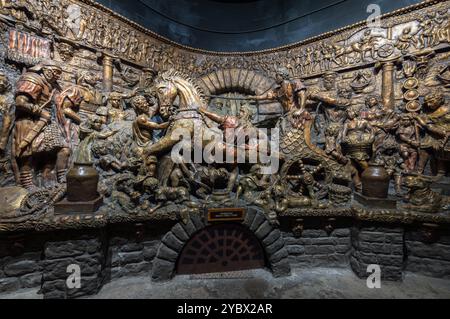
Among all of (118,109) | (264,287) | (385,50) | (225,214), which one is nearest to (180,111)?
(118,109)

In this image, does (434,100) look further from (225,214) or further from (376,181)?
(225,214)

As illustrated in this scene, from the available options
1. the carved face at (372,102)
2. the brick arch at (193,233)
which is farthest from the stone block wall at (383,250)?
the carved face at (372,102)

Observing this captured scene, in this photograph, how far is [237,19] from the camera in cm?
827

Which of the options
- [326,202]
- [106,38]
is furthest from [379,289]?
[106,38]

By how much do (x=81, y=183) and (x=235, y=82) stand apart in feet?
20.7

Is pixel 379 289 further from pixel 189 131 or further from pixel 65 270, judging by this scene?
pixel 65 270

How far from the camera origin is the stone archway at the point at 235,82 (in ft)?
24.5

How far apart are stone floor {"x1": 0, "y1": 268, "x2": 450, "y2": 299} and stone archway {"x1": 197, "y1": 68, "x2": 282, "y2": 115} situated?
6.13m

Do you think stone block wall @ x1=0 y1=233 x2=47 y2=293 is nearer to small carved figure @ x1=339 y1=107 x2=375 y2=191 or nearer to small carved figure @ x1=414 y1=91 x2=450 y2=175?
small carved figure @ x1=339 y1=107 x2=375 y2=191

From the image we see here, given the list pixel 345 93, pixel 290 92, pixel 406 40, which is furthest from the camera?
pixel 345 93

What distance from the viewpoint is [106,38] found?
619 cm

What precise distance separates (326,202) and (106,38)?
785 cm

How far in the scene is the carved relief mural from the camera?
11.9 ft
